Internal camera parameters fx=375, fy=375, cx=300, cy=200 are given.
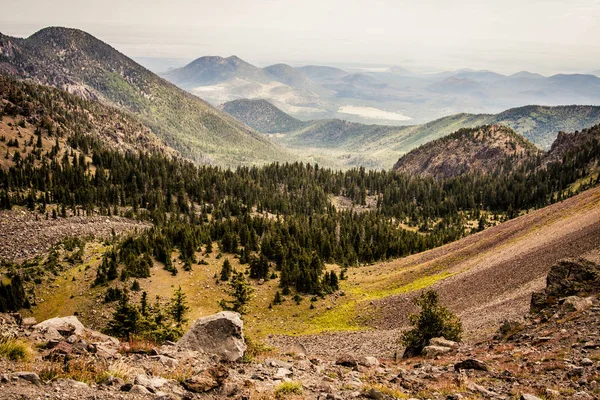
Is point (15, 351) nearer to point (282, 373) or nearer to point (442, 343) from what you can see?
point (282, 373)

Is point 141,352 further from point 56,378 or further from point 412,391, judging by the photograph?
point 412,391

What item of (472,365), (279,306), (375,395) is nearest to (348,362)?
(472,365)

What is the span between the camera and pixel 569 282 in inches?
1350

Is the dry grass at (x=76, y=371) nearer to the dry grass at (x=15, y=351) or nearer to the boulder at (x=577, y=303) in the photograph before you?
the dry grass at (x=15, y=351)

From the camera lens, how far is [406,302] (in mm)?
58781

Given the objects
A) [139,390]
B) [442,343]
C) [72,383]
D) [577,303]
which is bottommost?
[442,343]

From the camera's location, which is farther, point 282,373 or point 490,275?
point 490,275

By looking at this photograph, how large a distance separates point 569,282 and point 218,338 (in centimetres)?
3157

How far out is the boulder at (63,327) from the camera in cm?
2161

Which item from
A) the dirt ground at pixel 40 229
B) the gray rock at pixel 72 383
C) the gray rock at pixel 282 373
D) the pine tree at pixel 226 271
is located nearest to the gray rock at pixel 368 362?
the gray rock at pixel 282 373

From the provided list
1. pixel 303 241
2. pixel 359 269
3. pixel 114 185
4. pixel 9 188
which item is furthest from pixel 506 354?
pixel 114 185

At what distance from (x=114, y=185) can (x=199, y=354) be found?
179m

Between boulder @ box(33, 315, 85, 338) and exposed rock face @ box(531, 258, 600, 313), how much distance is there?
36.3 m

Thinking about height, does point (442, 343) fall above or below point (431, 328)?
below
